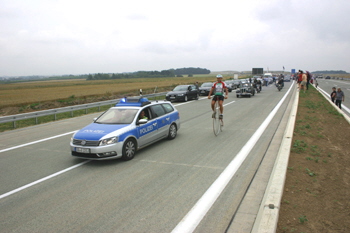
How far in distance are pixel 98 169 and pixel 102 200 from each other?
6.20ft

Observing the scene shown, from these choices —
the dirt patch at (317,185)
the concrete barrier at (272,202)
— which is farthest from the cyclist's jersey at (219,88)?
the concrete barrier at (272,202)

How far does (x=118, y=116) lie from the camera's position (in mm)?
8250

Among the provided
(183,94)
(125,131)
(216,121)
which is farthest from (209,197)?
(183,94)

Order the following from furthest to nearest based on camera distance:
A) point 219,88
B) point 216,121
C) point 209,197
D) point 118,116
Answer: point 219,88 → point 216,121 → point 118,116 → point 209,197

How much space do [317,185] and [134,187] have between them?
11.0 ft

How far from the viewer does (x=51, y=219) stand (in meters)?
4.29

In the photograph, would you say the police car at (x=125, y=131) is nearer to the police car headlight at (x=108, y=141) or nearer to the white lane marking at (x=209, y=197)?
the police car headlight at (x=108, y=141)

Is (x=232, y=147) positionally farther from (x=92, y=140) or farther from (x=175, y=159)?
(x=92, y=140)

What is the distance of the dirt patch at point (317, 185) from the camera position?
3.82 m

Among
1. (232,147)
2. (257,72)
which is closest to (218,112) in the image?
(232,147)

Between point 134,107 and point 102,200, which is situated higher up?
point 134,107

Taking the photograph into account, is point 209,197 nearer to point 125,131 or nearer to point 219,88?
point 125,131

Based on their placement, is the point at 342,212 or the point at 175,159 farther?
the point at 175,159

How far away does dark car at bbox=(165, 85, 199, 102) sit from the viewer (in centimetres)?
2488
